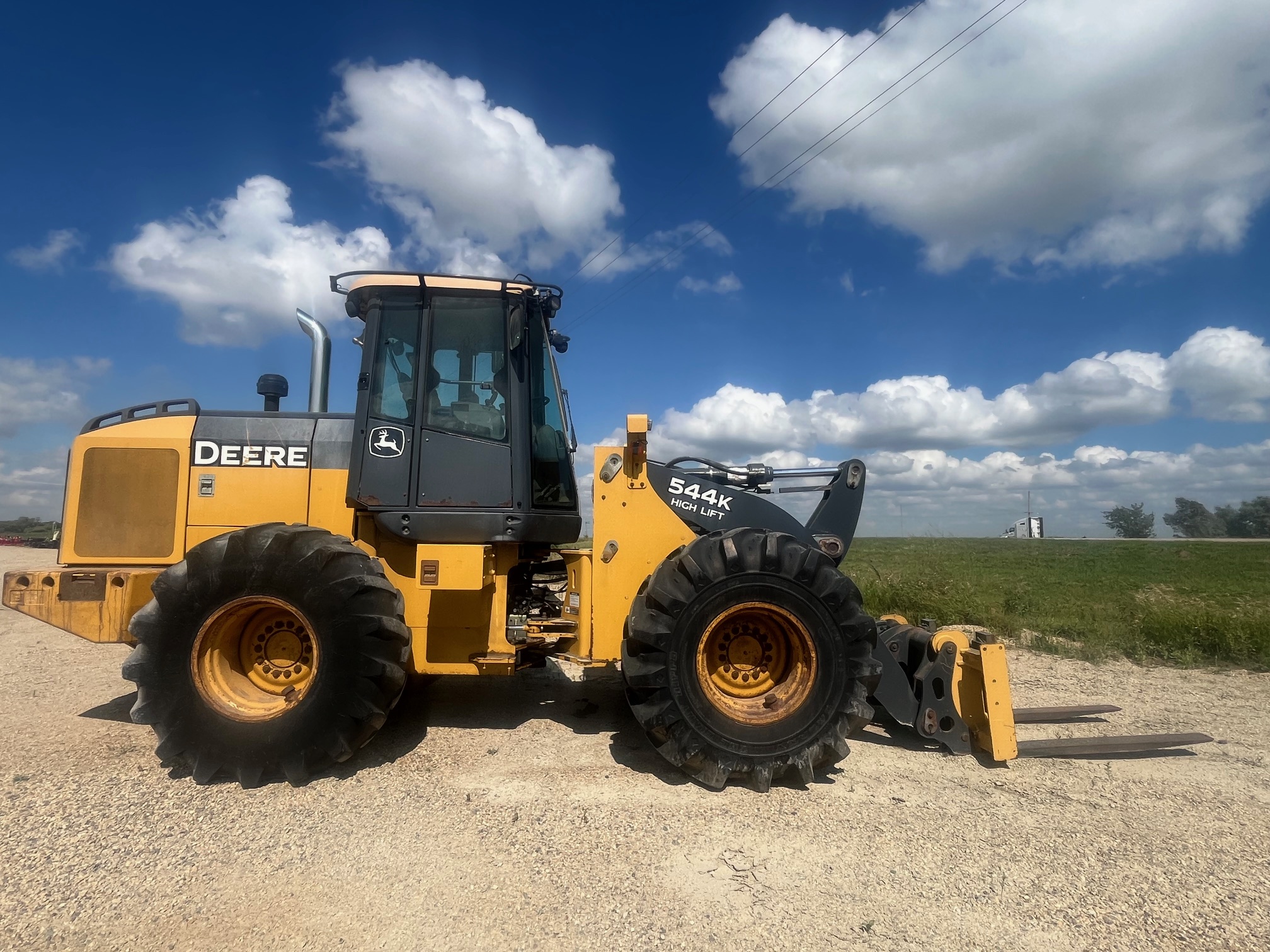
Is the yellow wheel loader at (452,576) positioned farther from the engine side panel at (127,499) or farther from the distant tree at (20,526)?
the distant tree at (20,526)

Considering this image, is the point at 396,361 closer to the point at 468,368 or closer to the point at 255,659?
the point at 468,368

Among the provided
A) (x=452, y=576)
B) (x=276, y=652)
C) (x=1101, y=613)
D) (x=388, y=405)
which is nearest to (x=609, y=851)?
(x=452, y=576)

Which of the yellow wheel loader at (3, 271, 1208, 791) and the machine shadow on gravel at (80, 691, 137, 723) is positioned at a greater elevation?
the yellow wheel loader at (3, 271, 1208, 791)

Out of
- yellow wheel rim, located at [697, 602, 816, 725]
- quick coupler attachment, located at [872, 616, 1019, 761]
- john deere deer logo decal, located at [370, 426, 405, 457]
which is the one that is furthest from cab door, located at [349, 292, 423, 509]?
quick coupler attachment, located at [872, 616, 1019, 761]

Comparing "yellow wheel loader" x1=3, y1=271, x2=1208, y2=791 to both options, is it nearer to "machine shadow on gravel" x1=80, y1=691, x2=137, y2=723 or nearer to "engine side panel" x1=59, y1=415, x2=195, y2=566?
"engine side panel" x1=59, y1=415, x2=195, y2=566

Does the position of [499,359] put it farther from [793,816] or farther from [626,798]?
[793,816]

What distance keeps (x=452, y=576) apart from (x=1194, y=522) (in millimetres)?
124748

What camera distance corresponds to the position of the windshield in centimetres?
501

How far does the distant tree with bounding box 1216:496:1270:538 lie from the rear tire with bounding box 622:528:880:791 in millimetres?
112907

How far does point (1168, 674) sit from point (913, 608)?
11.0 feet

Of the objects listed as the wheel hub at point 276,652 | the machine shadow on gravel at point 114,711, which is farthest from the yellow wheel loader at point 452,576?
the machine shadow on gravel at point 114,711

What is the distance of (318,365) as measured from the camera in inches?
217

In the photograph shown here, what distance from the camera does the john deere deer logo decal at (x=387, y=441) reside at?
Answer: 15.5ft

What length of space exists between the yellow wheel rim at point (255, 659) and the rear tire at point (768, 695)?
6.95 ft
